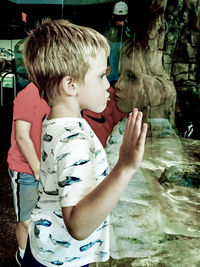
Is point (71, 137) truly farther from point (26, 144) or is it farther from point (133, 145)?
point (26, 144)

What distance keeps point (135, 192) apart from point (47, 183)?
97.9 inches

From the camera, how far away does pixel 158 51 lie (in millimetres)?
4926

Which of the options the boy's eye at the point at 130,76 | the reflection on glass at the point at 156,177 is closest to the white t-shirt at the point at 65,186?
the reflection on glass at the point at 156,177

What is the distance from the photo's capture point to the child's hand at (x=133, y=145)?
66 cm

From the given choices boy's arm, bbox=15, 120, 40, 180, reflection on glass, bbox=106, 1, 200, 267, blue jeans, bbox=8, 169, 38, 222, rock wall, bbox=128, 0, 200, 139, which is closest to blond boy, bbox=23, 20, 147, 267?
boy's arm, bbox=15, 120, 40, 180

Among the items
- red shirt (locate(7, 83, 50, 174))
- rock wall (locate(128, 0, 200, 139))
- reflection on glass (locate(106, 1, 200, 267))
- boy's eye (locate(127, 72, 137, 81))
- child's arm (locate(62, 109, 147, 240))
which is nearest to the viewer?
child's arm (locate(62, 109, 147, 240))

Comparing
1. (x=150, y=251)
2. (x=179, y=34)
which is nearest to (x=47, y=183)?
(x=150, y=251)

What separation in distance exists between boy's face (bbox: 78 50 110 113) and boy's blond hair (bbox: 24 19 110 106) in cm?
2

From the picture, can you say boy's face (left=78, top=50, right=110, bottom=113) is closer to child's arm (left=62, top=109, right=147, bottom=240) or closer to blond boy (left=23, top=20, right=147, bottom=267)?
blond boy (left=23, top=20, right=147, bottom=267)

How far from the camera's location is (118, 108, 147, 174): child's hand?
2.16 ft

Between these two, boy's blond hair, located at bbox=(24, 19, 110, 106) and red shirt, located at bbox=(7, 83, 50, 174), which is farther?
red shirt, located at bbox=(7, 83, 50, 174)

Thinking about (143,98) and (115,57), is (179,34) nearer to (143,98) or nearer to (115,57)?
(143,98)

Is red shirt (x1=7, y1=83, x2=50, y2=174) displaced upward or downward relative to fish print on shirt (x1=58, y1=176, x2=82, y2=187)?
downward

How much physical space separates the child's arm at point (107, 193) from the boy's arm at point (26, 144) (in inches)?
37.2
